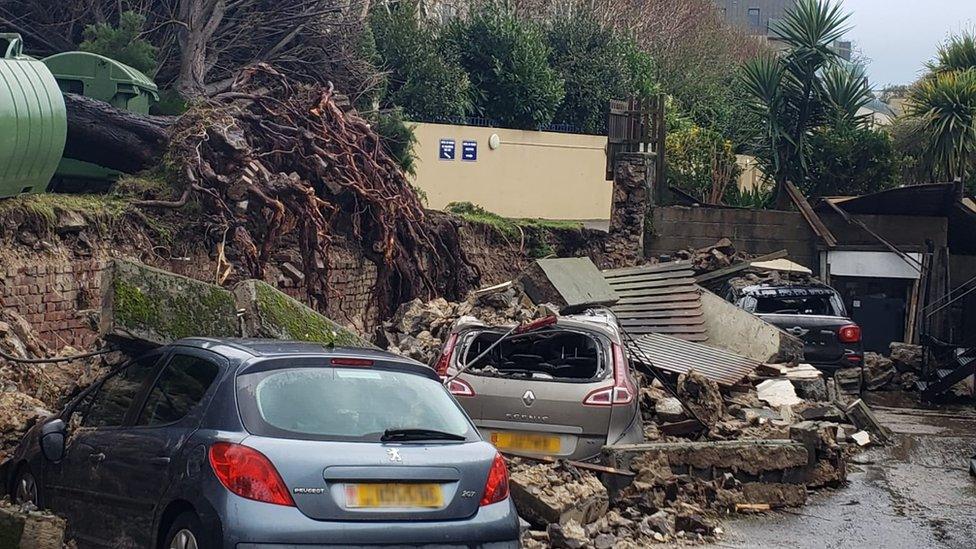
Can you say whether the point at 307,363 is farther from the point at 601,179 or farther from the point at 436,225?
the point at 601,179

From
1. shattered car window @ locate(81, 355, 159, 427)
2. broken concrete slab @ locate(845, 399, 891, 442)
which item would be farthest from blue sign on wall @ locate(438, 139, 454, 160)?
shattered car window @ locate(81, 355, 159, 427)

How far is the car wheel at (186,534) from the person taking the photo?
18.6ft

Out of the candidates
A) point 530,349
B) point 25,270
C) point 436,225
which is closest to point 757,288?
point 436,225

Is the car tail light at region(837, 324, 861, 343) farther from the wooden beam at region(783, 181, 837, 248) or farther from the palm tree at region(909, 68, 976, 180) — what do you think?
the palm tree at region(909, 68, 976, 180)

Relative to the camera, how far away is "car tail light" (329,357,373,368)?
636 centimetres

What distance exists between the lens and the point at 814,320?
17.4 m

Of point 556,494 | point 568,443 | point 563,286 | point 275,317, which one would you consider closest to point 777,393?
point 563,286

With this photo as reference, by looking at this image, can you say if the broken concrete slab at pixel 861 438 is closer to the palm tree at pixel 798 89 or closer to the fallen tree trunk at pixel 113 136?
the fallen tree trunk at pixel 113 136

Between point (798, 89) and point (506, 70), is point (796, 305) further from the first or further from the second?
point (506, 70)

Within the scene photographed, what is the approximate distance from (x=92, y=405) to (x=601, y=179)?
26.6 m

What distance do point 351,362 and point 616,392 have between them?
390 centimetres

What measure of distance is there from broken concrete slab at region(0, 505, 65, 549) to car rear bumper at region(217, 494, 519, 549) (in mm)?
1544

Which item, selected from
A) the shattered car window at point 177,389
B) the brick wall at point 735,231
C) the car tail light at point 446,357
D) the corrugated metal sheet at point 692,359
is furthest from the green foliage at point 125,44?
the shattered car window at point 177,389

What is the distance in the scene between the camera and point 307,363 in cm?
628
